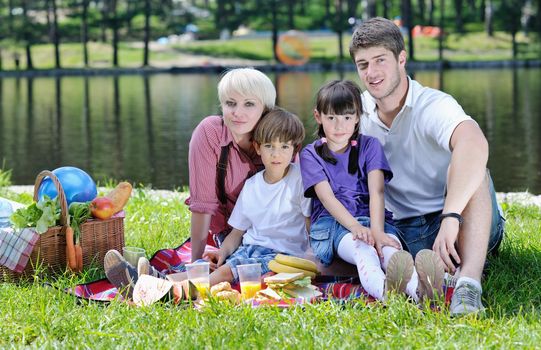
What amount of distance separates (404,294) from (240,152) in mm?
1430

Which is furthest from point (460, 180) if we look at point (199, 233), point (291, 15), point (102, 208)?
point (291, 15)

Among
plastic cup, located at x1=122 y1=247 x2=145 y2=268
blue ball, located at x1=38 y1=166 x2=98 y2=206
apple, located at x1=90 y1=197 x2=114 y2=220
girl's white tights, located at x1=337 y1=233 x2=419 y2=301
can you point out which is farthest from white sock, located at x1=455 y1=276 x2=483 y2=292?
blue ball, located at x1=38 y1=166 x2=98 y2=206

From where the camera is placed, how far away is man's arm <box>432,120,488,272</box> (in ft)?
12.7

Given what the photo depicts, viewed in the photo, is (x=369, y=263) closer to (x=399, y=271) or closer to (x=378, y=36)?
(x=399, y=271)

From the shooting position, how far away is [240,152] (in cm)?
478

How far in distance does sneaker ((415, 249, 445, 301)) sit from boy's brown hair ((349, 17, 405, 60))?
1200mm

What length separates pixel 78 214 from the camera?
4.68 metres

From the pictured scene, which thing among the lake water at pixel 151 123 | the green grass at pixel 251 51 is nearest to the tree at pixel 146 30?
the green grass at pixel 251 51

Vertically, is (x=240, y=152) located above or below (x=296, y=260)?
above

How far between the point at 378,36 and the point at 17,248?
82.3 inches

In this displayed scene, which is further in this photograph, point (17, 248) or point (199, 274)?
point (17, 248)

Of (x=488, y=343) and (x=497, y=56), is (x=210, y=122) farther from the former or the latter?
(x=497, y=56)

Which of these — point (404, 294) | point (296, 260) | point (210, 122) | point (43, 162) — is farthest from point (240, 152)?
point (43, 162)

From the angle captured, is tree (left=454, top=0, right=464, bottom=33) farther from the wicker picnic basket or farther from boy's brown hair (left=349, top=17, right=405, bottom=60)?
the wicker picnic basket
